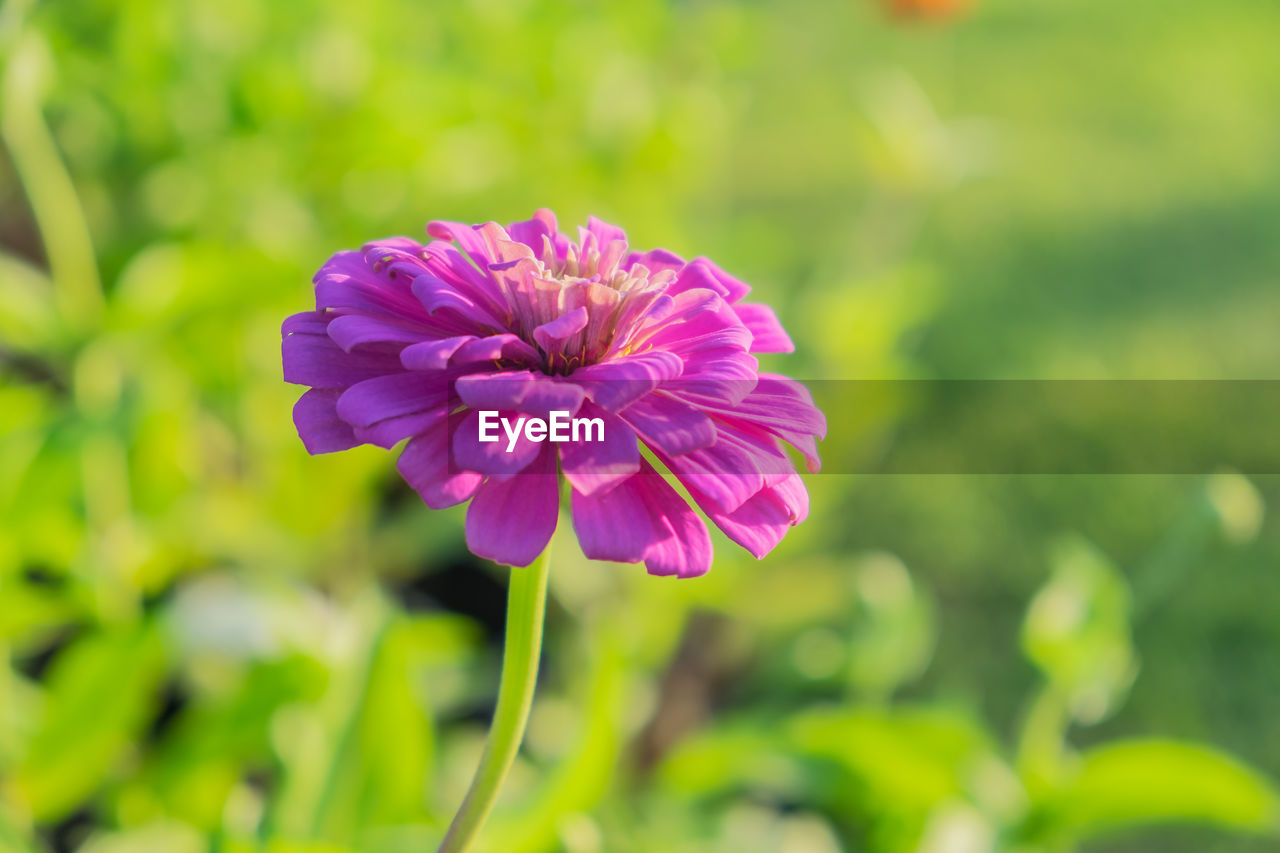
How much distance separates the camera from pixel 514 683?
410 millimetres

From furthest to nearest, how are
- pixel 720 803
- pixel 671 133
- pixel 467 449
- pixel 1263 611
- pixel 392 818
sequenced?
1. pixel 1263 611
2. pixel 671 133
3. pixel 720 803
4. pixel 392 818
5. pixel 467 449

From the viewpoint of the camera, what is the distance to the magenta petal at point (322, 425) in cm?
37

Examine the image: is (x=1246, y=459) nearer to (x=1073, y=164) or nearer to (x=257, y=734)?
(x=1073, y=164)

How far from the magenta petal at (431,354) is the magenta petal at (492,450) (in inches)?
0.9

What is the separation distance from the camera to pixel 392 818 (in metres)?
0.75

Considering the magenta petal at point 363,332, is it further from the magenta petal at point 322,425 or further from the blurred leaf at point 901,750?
the blurred leaf at point 901,750

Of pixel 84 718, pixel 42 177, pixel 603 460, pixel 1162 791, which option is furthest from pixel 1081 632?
pixel 42 177

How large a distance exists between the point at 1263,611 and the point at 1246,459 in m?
0.32

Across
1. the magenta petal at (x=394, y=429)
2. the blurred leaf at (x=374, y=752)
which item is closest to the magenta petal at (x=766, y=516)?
the magenta petal at (x=394, y=429)

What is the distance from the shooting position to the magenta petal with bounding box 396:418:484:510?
361 millimetres

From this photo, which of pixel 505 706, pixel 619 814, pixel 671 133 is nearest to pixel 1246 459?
pixel 671 133

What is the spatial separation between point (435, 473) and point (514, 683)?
9 cm

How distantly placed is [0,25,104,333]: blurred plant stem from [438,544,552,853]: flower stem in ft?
1.88

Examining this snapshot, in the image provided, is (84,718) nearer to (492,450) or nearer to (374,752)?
(374,752)
